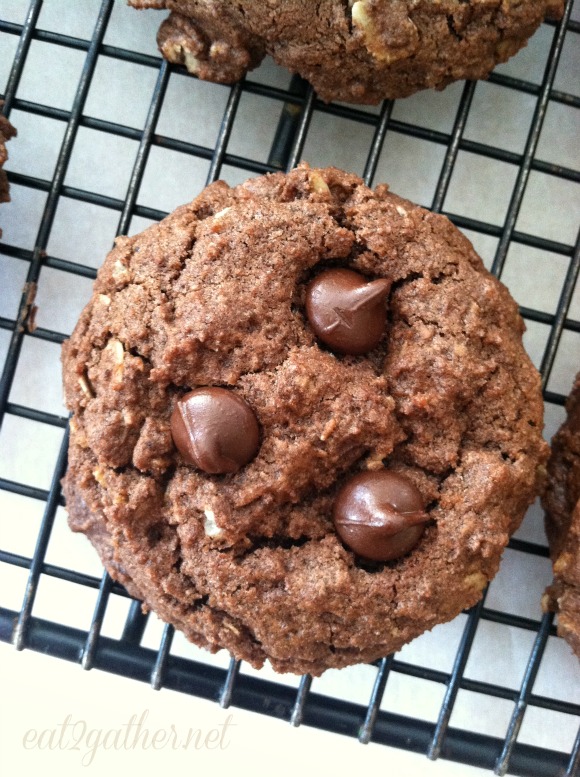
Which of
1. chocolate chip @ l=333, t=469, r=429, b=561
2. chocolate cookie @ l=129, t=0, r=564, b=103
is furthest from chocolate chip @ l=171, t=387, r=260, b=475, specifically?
chocolate cookie @ l=129, t=0, r=564, b=103

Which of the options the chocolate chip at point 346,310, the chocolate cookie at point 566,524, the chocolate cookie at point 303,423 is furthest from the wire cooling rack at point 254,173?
the chocolate chip at point 346,310

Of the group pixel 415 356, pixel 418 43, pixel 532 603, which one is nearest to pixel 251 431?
pixel 415 356

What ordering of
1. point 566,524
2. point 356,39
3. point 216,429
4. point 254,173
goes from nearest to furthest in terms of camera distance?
point 216,429
point 356,39
point 566,524
point 254,173

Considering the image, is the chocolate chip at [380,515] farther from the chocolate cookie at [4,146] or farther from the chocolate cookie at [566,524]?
the chocolate cookie at [4,146]

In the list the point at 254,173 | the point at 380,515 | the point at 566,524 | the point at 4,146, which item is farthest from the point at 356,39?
the point at 566,524

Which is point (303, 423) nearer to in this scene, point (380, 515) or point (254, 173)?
point (380, 515)

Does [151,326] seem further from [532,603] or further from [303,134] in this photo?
[532,603]
